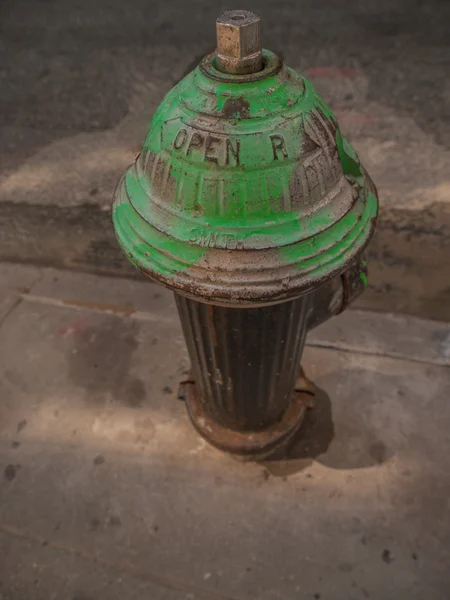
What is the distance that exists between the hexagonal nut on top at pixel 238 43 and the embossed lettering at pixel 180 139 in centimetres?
16

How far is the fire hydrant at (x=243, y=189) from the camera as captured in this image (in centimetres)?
96

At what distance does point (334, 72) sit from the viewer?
7.74 feet

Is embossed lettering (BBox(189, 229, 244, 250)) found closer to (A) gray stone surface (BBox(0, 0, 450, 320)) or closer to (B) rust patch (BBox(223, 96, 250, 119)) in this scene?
(B) rust patch (BBox(223, 96, 250, 119))

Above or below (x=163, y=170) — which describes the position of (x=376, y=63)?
below

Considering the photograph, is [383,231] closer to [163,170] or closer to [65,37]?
[163,170]

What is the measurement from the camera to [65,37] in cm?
251

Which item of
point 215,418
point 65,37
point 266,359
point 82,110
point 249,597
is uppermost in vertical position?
point 65,37

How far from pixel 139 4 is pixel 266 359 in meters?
2.19

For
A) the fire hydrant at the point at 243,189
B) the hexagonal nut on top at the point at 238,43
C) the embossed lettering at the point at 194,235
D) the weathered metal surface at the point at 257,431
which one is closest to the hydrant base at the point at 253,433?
the weathered metal surface at the point at 257,431

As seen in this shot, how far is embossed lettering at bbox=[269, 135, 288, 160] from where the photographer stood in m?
0.95

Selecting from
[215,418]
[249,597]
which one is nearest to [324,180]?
[215,418]

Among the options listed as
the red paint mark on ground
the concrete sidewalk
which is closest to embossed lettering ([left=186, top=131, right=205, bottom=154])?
the concrete sidewalk

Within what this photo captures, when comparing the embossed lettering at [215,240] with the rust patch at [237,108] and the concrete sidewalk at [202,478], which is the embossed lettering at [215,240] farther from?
the concrete sidewalk at [202,478]

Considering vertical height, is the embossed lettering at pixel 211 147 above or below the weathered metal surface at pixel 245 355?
above
